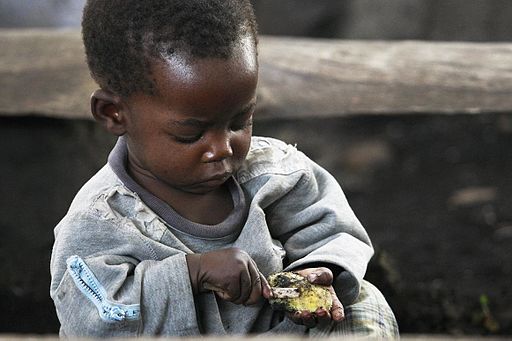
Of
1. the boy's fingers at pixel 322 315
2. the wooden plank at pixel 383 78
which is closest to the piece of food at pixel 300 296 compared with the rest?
the boy's fingers at pixel 322 315

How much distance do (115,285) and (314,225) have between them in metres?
0.57

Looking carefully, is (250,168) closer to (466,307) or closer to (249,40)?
(249,40)

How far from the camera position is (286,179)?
8.12ft

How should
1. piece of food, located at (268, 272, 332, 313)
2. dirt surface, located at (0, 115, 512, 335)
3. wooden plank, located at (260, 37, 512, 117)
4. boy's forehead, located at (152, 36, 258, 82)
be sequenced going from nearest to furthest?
boy's forehead, located at (152, 36, 258, 82) < piece of food, located at (268, 272, 332, 313) < wooden plank, located at (260, 37, 512, 117) < dirt surface, located at (0, 115, 512, 335)

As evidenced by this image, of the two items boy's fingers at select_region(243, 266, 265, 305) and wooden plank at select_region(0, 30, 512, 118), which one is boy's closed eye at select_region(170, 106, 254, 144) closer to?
boy's fingers at select_region(243, 266, 265, 305)

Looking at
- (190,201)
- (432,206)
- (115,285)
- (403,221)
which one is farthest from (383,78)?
(115,285)

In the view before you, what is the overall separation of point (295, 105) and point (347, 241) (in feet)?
3.11

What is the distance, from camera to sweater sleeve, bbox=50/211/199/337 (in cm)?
215

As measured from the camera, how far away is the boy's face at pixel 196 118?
212 cm

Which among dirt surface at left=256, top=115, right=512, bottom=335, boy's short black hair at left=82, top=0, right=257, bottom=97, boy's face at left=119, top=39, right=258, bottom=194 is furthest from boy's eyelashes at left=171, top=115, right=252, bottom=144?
dirt surface at left=256, top=115, right=512, bottom=335

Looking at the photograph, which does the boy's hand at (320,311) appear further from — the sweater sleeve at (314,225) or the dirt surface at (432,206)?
the dirt surface at (432,206)

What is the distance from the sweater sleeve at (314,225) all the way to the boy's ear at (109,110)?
1.38ft

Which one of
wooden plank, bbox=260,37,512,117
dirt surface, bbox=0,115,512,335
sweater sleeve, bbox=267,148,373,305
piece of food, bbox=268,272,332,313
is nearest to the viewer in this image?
piece of food, bbox=268,272,332,313

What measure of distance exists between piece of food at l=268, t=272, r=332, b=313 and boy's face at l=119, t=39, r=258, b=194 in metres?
0.25
